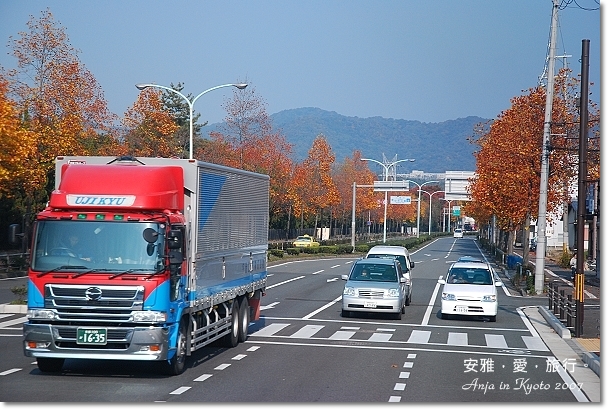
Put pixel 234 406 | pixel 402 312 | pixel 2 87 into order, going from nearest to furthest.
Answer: pixel 234 406
pixel 402 312
pixel 2 87

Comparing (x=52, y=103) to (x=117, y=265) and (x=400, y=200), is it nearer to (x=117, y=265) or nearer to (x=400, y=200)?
(x=117, y=265)

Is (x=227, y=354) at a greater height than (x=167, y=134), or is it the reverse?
(x=167, y=134)

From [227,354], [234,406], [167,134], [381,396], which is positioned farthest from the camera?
[167,134]

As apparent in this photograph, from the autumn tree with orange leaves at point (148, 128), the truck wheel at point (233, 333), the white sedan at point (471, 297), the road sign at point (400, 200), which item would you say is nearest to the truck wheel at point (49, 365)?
the truck wheel at point (233, 333)

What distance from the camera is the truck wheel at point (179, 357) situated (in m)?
13.9

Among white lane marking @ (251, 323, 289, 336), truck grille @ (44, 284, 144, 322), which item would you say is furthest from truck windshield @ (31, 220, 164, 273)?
white lane marking @ (251, 323, 289, 336)

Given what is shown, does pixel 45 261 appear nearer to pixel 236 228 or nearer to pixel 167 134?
Result: pixel 236 228

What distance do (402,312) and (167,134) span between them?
24426mm

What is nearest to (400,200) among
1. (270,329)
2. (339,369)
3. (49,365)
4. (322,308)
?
(322,308)

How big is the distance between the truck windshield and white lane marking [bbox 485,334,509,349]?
9.70 metres

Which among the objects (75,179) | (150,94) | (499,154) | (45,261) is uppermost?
(150,94)

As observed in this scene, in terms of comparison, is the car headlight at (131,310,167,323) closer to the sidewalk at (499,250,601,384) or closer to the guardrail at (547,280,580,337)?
the sidewalk at (499,250,601,384)

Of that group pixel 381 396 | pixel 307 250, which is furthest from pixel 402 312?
pixel 307 250

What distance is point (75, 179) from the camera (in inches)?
548
